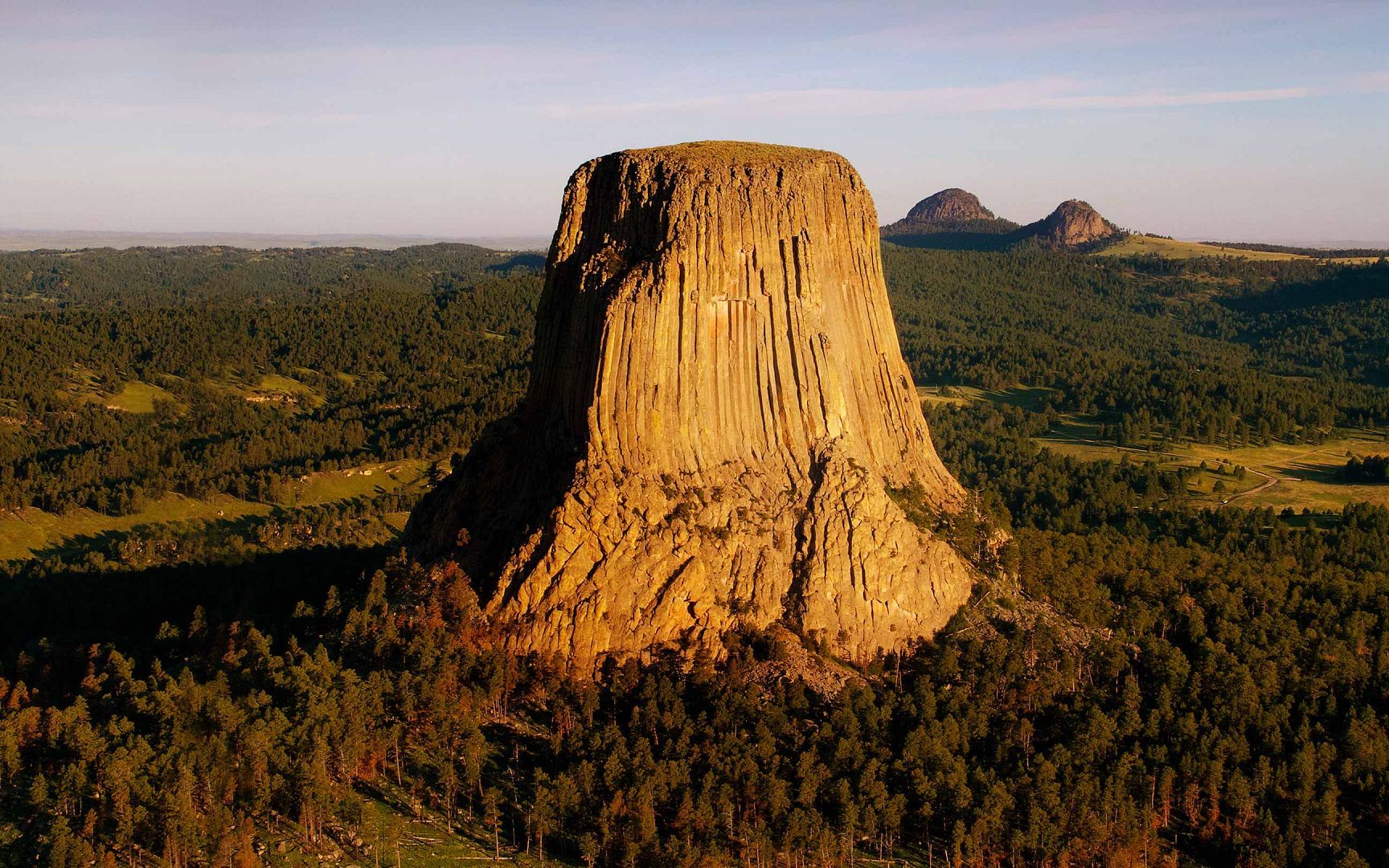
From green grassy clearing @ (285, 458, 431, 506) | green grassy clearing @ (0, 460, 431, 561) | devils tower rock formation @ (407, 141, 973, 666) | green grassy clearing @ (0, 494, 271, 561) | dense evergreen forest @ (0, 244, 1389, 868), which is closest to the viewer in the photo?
dense evergreen forest @ (0, 244, 1389, 868)

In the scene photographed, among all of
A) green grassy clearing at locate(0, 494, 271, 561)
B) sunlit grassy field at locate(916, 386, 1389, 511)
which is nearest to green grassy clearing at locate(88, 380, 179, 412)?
green grassy clearing at locate(0, 494, 271, 561)

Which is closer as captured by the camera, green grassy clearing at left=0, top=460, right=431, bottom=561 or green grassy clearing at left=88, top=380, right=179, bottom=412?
green grassy clearing at left=0, top=460, right=431, bottom=561

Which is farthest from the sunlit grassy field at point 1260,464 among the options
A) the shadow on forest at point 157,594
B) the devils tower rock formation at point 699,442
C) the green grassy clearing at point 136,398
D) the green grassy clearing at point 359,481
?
the green grassy clearing at point 136,398

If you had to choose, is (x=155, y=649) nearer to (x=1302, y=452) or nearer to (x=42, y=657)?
(x=42, y=657)

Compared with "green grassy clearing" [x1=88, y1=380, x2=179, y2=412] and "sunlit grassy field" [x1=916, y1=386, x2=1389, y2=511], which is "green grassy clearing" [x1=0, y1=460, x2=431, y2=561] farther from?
"sunlit grassy field" [x1=916, y1=386, x2=1389, y2=511]

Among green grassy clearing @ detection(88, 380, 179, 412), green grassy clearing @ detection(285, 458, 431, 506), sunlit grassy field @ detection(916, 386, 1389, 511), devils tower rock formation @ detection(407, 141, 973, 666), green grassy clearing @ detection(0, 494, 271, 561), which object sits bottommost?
green grassy clearing @ detection(0, 494, 271, 561)

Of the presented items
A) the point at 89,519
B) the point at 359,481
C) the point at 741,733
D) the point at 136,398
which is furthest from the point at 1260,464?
the point at 136,398
